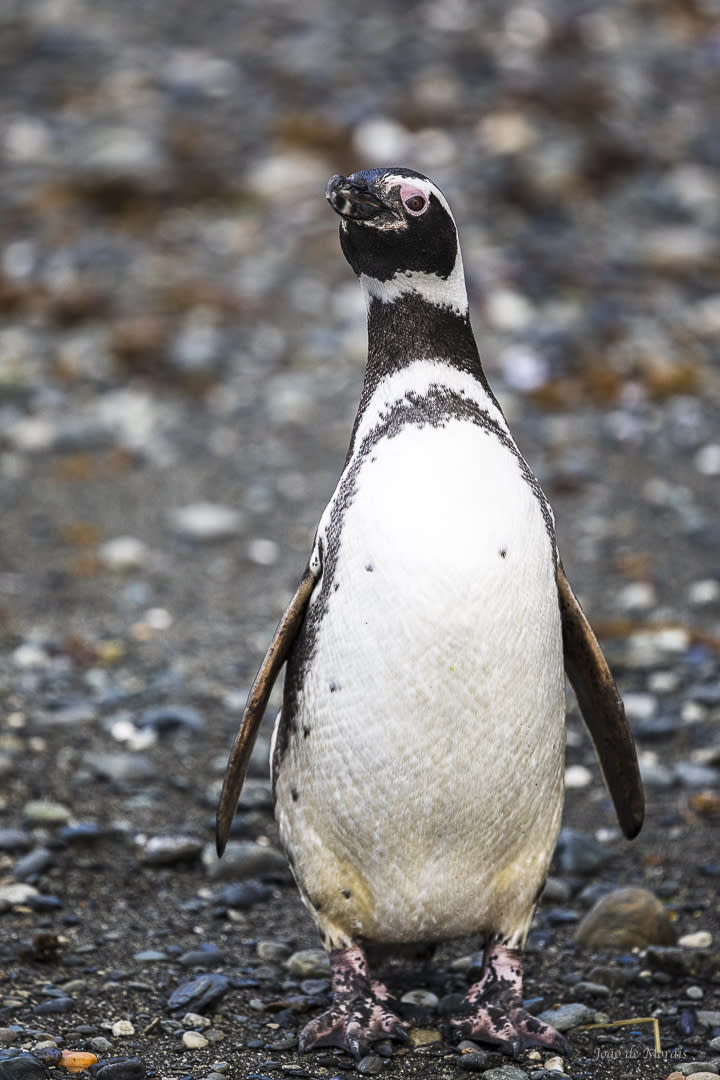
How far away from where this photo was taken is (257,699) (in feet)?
10.1

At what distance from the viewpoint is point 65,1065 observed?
2.81 m

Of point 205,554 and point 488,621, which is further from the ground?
point 488,621

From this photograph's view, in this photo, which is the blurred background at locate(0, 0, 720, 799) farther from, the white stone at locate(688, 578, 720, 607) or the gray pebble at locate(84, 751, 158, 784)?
the gray pebble at locate(84, 751, 158, 784)

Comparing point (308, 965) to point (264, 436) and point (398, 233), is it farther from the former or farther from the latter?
point (264, 436)

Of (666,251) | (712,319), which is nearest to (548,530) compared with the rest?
(712,319)

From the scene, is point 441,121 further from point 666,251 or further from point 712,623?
point 712,623

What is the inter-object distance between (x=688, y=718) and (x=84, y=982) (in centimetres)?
229

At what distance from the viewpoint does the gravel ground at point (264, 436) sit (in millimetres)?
3352

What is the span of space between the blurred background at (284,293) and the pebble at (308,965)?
1816 mm

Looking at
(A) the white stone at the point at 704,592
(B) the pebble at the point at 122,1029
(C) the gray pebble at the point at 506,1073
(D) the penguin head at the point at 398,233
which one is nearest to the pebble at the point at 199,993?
(B) the pebble at the point at 122,1029

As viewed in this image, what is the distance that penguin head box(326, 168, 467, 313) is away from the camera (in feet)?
9.39

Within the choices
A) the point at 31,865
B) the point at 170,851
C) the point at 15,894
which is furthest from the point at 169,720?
the point at 15,894

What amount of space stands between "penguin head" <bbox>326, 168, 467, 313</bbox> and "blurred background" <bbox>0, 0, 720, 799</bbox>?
2.47 metres

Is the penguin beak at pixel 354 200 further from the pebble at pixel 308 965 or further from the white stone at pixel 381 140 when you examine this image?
the white stone at pixel 381 140
